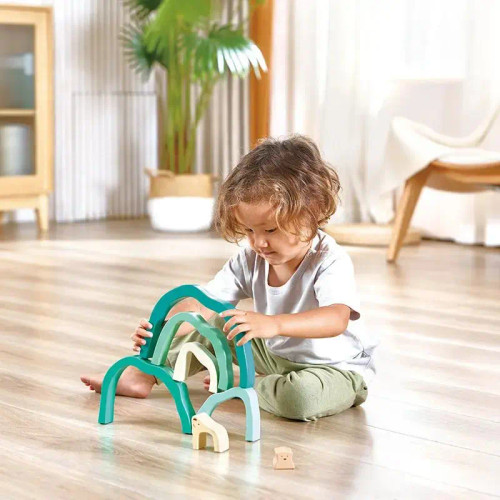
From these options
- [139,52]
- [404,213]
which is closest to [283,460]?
[404,213]

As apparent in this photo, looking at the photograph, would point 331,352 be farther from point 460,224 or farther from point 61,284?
point 460,224

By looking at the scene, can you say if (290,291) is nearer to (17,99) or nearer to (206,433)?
(206,433)

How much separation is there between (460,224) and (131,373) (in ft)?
9.02

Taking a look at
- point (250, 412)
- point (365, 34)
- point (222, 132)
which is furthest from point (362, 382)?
point (222, 132)

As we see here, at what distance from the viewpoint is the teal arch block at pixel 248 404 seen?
1.60 m

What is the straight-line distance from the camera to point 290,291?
5.97ft

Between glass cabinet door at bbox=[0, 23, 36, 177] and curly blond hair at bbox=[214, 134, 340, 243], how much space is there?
308 centimetres

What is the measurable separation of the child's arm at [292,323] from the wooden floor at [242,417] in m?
0.16

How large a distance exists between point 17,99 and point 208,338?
10.7ft

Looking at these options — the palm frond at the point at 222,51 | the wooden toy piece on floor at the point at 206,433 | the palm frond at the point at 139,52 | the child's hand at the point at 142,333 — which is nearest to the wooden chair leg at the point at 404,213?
the palm frond at the point at 222,51

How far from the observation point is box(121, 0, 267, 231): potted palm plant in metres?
4.66

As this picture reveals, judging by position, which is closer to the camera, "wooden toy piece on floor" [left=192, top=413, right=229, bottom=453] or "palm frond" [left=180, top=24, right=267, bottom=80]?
"wooden toy piece on floor" [left=192, top=413, right=229, bottom=453]

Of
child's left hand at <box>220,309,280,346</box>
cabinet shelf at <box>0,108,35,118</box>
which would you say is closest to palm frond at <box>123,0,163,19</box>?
cabinet shelf at <box>0,108,35,118</box>

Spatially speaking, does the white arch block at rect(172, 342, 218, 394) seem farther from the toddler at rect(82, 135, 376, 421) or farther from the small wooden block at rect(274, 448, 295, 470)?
the small wooden block at rect(274, 448, 295, 470)
